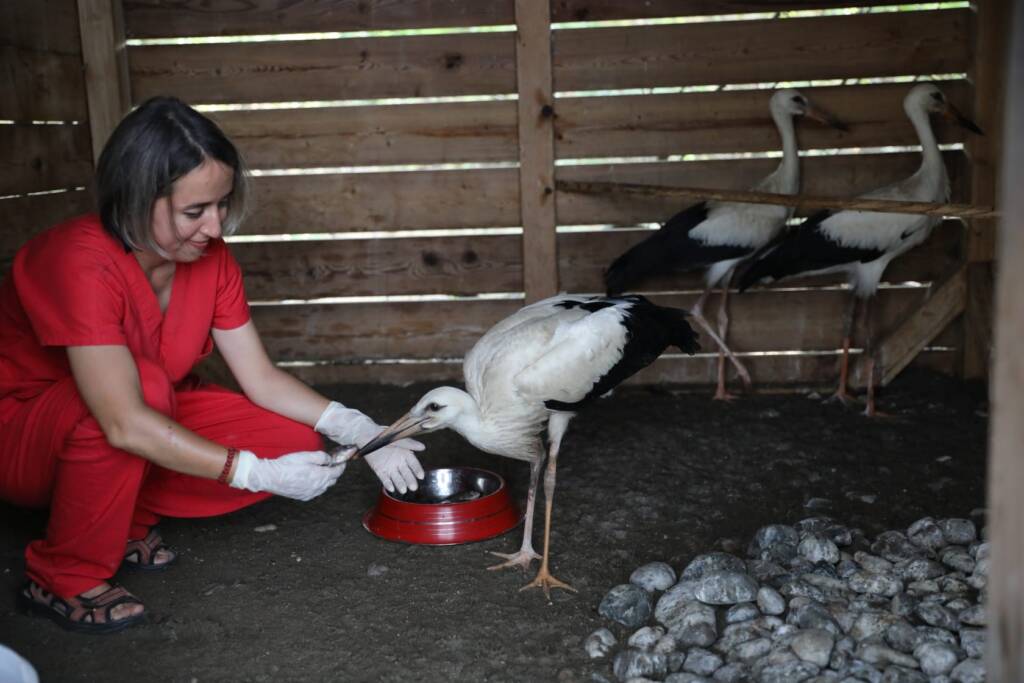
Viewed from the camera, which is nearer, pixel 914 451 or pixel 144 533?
pixel 144 533

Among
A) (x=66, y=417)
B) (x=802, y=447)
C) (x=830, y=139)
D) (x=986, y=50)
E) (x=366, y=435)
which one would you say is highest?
(x=986, y=50)

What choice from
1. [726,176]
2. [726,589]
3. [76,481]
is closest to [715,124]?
[726,176]

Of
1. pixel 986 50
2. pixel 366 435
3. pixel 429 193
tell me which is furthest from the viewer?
pixel 429 193

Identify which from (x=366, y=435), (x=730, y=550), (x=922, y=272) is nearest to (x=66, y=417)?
(x=366, y=435)

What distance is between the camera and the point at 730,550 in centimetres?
322

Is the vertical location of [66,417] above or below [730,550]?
above

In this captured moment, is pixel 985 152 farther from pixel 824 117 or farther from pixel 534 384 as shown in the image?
pixel 534 384

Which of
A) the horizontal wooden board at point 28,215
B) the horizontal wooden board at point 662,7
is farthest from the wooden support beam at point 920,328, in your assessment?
the horizontal wooden board at point 28,215

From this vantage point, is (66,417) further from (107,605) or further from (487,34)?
(487,34)

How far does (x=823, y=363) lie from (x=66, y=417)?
342cm

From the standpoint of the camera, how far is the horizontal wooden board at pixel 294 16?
4.65 meters

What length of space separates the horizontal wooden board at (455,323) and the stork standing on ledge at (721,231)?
0.24 m

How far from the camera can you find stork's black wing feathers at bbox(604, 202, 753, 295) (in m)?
4.59

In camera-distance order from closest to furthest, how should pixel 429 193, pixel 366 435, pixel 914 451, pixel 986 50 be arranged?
pixel 366 435 < pixel 914 451 < pixel 986 50 < pixel 429 193
